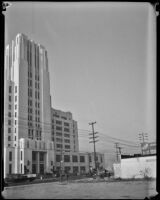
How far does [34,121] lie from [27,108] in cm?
16

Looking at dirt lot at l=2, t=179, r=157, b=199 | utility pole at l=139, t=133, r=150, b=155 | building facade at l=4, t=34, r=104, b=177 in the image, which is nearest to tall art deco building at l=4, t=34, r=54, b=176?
building facade at l=4, t=34, r=104, b=177

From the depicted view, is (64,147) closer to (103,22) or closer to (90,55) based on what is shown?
(90,55)

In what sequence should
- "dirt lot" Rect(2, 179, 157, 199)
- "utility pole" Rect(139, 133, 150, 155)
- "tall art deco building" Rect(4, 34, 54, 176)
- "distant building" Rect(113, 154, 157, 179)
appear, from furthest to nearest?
"utility pole" Rect(139, 133, 150, 155) < "distant building" Rect(113, 154, 157, 179) < "tall art deco building" Rect(4, 34, 54, 176) < "dirt lot" Rect(2, 179, 157, 199)

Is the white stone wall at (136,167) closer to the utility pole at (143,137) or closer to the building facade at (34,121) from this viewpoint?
the utility pole at (143,137)

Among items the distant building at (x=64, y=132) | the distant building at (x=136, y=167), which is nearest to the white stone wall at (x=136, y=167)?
the distant building at (x=136, y=167)

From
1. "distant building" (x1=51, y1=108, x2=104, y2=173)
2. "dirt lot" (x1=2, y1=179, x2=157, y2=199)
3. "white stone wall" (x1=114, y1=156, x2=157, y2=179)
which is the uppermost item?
"distant building" (x1=51, y1=108, x2=104, y2=173)

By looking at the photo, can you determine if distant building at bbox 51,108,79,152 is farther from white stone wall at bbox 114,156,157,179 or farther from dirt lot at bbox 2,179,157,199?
white stone wall at bbox 114,156,157,179

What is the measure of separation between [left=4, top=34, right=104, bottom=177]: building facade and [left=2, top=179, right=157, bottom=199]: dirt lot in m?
0.20

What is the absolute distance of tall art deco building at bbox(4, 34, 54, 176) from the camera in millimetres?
2473

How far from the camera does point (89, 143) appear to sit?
9.12 ft

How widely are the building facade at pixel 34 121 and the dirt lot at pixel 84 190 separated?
20 cm

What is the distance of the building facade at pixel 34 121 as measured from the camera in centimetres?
252

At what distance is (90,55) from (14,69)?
2.74ft

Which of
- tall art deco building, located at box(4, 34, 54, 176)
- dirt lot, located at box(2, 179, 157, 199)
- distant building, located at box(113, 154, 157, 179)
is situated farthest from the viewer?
distant building, located at box(113, 154, 157, 179)
